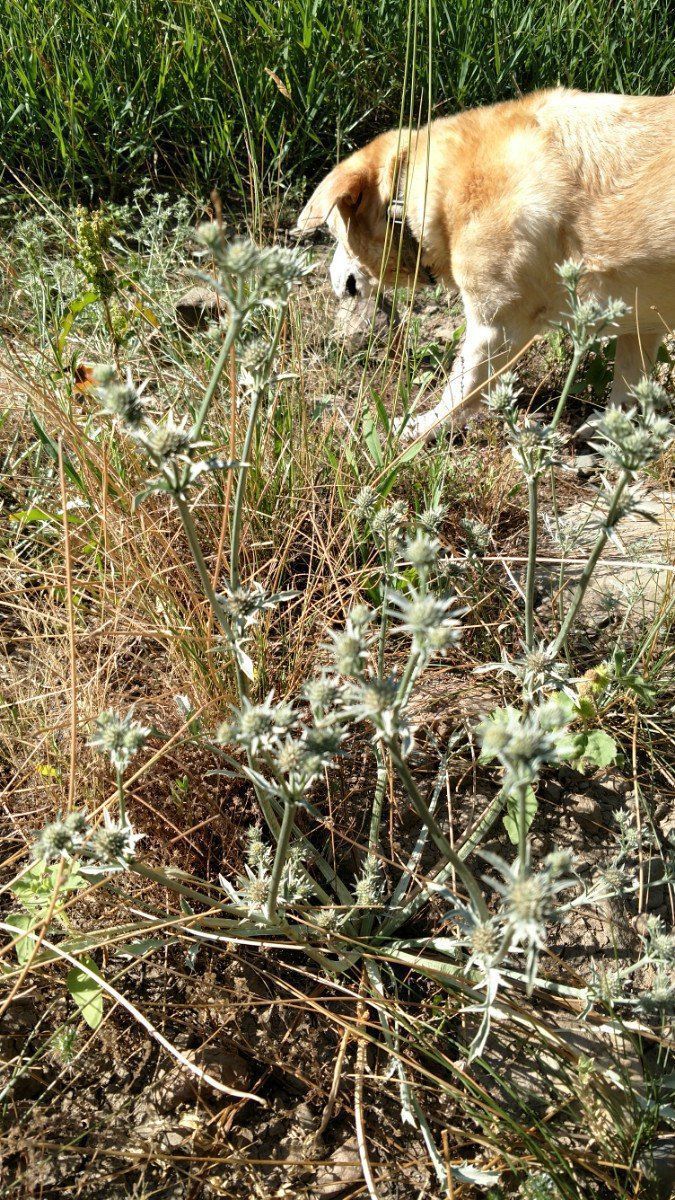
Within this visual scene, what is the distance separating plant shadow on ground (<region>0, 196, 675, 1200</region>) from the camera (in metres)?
1.56

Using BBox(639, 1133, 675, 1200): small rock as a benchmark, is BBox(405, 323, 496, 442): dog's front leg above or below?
above

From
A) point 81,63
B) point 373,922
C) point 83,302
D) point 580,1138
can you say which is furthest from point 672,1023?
point 81,63

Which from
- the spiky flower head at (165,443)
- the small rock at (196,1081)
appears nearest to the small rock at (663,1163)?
the small rock at (196,1081)

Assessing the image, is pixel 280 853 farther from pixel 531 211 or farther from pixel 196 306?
pixel 196 306

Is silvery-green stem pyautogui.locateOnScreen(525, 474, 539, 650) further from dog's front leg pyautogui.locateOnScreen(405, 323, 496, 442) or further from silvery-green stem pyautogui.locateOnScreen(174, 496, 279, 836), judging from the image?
dog's front leg pyautogui.locateOnScreen(405, 323, 496, 442)

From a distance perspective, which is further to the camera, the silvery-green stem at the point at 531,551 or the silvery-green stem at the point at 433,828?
the silvery-green stem at the point at 531,551

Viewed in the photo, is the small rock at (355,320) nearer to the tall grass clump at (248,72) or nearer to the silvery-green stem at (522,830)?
the tall grass clump at (248,72)

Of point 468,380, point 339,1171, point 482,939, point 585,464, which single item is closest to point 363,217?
point 468,380

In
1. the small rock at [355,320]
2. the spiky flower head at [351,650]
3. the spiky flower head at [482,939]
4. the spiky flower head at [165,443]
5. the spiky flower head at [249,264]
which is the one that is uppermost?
the spiky flower head at [249,264]

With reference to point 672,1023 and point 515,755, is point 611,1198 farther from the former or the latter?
point 515,755

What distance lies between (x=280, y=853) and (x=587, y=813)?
0.90 metres

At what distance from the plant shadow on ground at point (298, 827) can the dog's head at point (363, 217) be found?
0.77m

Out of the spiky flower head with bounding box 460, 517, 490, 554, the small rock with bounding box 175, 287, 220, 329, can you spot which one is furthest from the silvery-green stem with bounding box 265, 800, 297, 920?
the small rock with bounding box 175, 287, 220, 329

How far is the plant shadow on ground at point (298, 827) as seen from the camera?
5.12 feet
